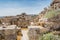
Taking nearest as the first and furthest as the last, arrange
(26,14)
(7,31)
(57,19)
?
1. (57,19)
2. (7,31)
3. (26,14)

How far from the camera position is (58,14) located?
651cm

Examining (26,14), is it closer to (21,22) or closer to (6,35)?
(21,22)

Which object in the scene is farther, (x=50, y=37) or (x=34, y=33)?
(x=34, y=33)

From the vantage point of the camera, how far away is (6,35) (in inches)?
262

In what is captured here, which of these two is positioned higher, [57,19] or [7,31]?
[57,19]

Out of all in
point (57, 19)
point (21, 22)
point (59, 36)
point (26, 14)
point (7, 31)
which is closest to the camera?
point (59, 36)

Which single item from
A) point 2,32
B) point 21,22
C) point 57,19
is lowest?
point 21,22

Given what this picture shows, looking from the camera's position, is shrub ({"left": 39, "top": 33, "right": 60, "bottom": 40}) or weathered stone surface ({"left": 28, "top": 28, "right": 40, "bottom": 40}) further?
weathered stone surface ({"left": 28, "top": 28, "right": 40, "bottom": 40})

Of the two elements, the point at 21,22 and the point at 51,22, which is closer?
the point at 51,22

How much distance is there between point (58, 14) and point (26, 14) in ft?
46.5

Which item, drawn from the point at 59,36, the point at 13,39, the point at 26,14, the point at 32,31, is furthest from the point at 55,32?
the point at 26,14

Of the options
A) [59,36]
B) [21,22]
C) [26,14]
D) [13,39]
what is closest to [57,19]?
[59,36]

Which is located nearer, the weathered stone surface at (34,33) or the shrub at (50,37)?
the shrub at (50,37)

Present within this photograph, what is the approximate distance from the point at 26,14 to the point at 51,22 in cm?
1456
